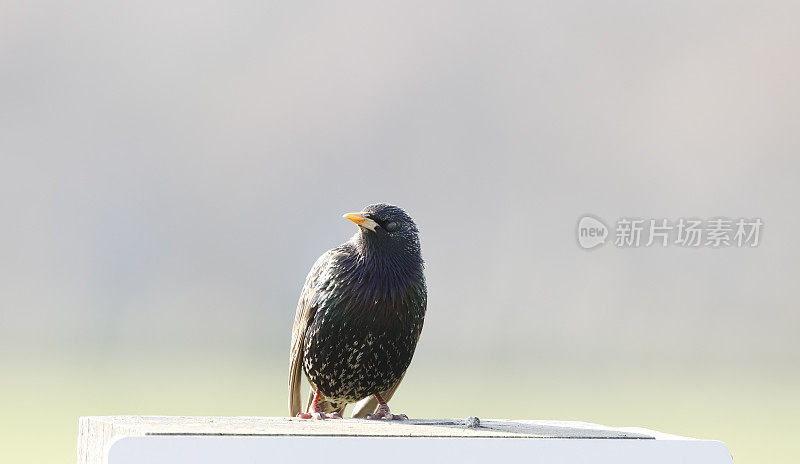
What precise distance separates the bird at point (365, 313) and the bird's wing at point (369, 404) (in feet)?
0.31

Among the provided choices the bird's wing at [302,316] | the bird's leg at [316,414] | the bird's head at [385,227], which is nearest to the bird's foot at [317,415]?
the bird's leg at [316,414]

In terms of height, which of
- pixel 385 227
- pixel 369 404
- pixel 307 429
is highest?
pixel 385 227

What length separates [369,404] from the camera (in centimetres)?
366

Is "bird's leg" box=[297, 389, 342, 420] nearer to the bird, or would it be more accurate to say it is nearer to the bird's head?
the bird

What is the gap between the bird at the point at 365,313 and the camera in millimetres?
3285

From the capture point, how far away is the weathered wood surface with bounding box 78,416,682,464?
2643 mm

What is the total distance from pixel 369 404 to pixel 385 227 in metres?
0.72

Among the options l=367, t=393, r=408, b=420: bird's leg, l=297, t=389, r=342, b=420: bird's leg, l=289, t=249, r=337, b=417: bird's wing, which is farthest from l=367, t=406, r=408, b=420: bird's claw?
l=289, t=249, r=337, b=417: bird's wing

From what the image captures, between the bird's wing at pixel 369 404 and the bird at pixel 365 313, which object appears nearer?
the bird at pixel 365 313

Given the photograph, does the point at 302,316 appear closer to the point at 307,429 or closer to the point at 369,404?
the point at 369,404

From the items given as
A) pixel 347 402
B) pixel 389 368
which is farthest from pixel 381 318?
pixel 347 402

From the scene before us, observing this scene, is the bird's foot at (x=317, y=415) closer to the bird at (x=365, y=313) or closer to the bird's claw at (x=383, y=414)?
the bird at (x=365, y=313)

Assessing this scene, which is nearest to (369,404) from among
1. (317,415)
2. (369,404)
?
(369,404)

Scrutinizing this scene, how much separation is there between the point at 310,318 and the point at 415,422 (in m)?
0.52
